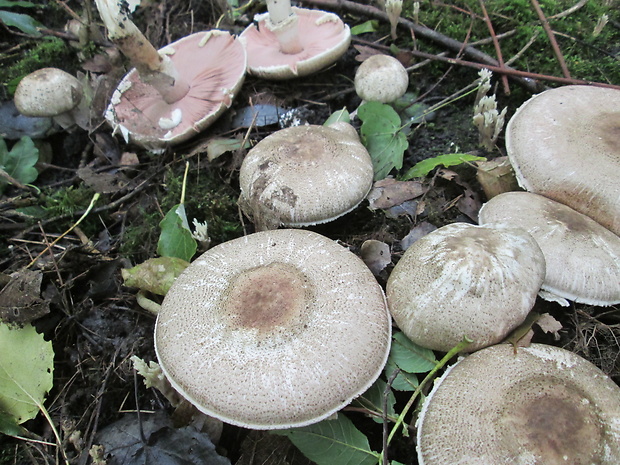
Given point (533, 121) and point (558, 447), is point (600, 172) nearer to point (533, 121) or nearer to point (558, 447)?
point (533, 121)

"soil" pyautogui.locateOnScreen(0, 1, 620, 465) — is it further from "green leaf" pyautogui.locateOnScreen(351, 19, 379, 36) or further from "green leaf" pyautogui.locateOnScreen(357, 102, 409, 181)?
"green leaf" pyautogui.locateOnScreen(357, 102, 409, 181)

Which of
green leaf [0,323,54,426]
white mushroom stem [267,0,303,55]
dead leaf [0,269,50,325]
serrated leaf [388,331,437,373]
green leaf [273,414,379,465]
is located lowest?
green leaf [0,323,54,426]

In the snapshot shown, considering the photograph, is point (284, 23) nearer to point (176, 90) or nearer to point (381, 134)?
point (176, 90)

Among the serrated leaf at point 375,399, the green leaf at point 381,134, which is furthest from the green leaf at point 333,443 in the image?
the green leaf at point 381,134

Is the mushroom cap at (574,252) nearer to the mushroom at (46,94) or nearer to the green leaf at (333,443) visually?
the green leaf at (333,443)

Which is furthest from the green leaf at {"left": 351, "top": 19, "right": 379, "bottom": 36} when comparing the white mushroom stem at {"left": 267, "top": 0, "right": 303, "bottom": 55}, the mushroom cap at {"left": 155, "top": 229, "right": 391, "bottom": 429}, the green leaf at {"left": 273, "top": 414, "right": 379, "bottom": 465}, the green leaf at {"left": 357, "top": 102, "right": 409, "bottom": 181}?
the green leaf at {"left": 273, "top": 414, "right": 379, "bottom": 465}

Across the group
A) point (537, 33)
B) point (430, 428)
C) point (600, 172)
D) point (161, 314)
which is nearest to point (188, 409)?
point (161, 314)

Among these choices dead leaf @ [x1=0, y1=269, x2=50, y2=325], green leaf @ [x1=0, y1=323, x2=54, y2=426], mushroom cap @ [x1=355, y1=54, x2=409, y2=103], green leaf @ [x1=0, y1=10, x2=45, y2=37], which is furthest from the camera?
green leaf @ [x1=0, y1=10, x2=45, y2=37]
